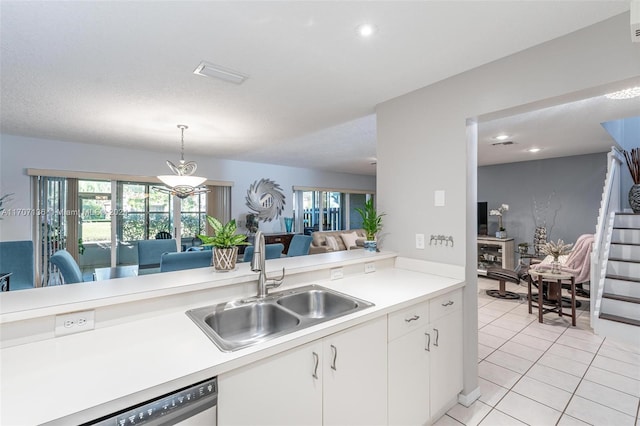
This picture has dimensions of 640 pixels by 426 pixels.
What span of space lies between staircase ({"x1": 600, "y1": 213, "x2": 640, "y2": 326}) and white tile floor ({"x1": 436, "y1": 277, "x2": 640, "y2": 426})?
1.12 feet

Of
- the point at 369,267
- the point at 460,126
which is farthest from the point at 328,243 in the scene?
the point at 460,126

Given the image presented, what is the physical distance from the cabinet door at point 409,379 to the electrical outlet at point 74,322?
145 centimetres

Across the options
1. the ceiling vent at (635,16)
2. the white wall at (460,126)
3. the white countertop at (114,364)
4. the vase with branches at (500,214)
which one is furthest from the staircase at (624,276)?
the white countertop at (114,364)

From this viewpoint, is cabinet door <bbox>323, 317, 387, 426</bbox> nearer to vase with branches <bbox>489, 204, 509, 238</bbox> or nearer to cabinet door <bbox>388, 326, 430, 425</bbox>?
cabinet door <bbox>388, 326, 430, 425</bbox>

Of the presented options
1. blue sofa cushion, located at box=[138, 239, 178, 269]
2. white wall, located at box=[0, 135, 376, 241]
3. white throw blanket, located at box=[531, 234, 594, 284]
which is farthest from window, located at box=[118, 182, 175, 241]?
white throw blanket, located at box=[531, 234, 594, 284]

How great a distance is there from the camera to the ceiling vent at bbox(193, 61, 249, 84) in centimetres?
198

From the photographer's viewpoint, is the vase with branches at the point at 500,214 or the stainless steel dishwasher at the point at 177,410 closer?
the stainless steel dishwasher at the point at 177,410

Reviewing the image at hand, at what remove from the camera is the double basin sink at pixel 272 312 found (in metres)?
1.43

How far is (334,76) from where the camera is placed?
2.13 m

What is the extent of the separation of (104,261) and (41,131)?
7.14ft

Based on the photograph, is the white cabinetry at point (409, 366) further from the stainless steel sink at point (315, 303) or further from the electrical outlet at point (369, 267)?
the electrical outlet at point (369, 267)

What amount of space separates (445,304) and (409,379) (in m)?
0.54

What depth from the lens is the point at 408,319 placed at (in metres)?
1.64

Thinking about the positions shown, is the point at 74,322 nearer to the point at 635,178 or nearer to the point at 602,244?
the point at 602,244
